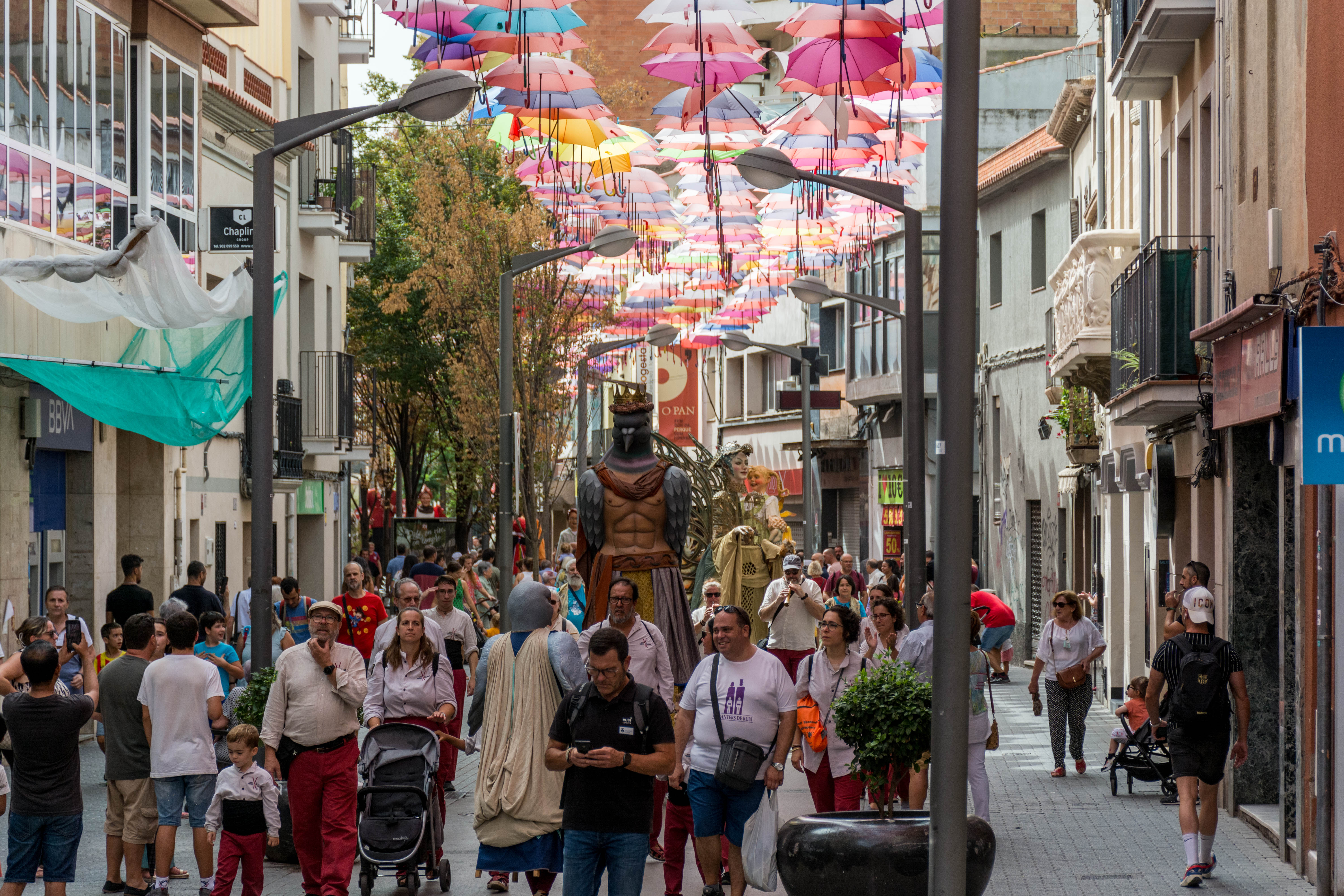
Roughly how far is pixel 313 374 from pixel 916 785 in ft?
75.8

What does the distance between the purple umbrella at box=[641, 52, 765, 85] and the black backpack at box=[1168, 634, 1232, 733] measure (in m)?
7.21

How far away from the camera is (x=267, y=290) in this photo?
13.6 m

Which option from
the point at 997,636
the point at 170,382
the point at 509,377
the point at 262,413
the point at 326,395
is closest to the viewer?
the point at 262,413

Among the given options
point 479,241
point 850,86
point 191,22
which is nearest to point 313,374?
point 479,241

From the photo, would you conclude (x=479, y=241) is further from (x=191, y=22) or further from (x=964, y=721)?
(x=964, y=721)

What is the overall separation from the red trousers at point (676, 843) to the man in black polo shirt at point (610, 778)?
2707 millimetres

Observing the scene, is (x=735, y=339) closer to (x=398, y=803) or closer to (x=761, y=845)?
(x=398, y=803)

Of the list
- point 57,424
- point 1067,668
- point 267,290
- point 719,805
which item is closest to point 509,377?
point 57,424

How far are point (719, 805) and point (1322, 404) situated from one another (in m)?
3.98

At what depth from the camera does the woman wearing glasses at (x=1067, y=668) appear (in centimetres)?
1772

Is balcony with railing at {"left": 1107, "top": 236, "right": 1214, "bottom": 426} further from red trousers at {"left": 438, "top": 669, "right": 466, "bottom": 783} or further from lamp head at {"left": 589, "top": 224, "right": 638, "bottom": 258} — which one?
lamp head at {"left": 589, "top": 224, "right": 638, "bottom": 258}

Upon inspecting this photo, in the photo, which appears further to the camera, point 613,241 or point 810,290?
point 810,290

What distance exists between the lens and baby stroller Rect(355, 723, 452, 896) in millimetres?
11203

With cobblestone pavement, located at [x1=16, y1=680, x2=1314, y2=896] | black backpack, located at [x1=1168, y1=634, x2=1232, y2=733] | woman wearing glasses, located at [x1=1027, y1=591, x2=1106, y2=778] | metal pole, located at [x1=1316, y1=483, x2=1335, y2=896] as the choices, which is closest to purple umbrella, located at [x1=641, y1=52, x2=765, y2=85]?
woman wearing glasses, located at [x1=1027, y1=591, x2=1106, y2=778]
